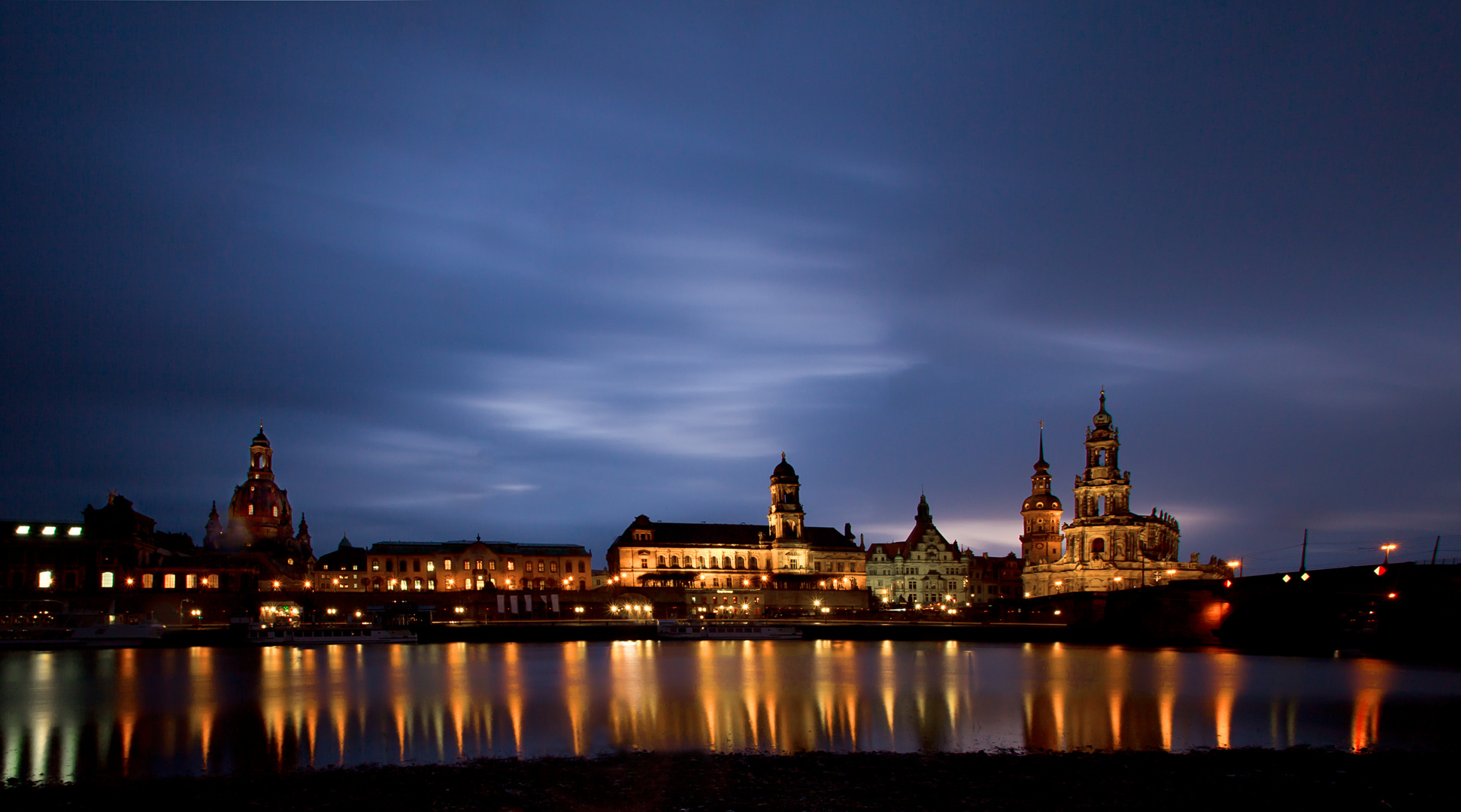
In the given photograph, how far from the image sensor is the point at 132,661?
6688 cm

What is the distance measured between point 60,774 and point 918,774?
2165cm

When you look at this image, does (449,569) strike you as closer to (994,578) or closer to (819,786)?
(994,578)

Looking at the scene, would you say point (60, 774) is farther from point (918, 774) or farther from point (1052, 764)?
point (1052, 764)

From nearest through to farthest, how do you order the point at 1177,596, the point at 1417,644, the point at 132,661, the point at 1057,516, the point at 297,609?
1. the point at 132,661
2. the point at 1417,644
3. the point at 1177,596
4. the point at 297,609
5. the point at 1057,516

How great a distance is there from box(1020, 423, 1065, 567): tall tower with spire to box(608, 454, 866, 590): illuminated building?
30.0 metres

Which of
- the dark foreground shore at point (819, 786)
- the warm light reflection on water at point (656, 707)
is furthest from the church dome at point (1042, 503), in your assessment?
the dark foreground shore at point (819, 786)

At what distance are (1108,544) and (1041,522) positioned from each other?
2863 centimetres

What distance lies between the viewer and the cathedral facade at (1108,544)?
442 ft

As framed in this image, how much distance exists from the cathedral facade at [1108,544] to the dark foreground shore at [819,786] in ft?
356

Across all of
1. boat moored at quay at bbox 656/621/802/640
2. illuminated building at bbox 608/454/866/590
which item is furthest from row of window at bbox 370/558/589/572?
boat moored at quay at bbox 656/621/802/640

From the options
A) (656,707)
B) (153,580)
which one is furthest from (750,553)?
(656,707)

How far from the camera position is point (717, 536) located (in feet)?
489

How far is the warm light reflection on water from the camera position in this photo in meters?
31.4

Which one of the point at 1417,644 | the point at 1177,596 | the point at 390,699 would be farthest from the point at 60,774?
the point at 1177,596
